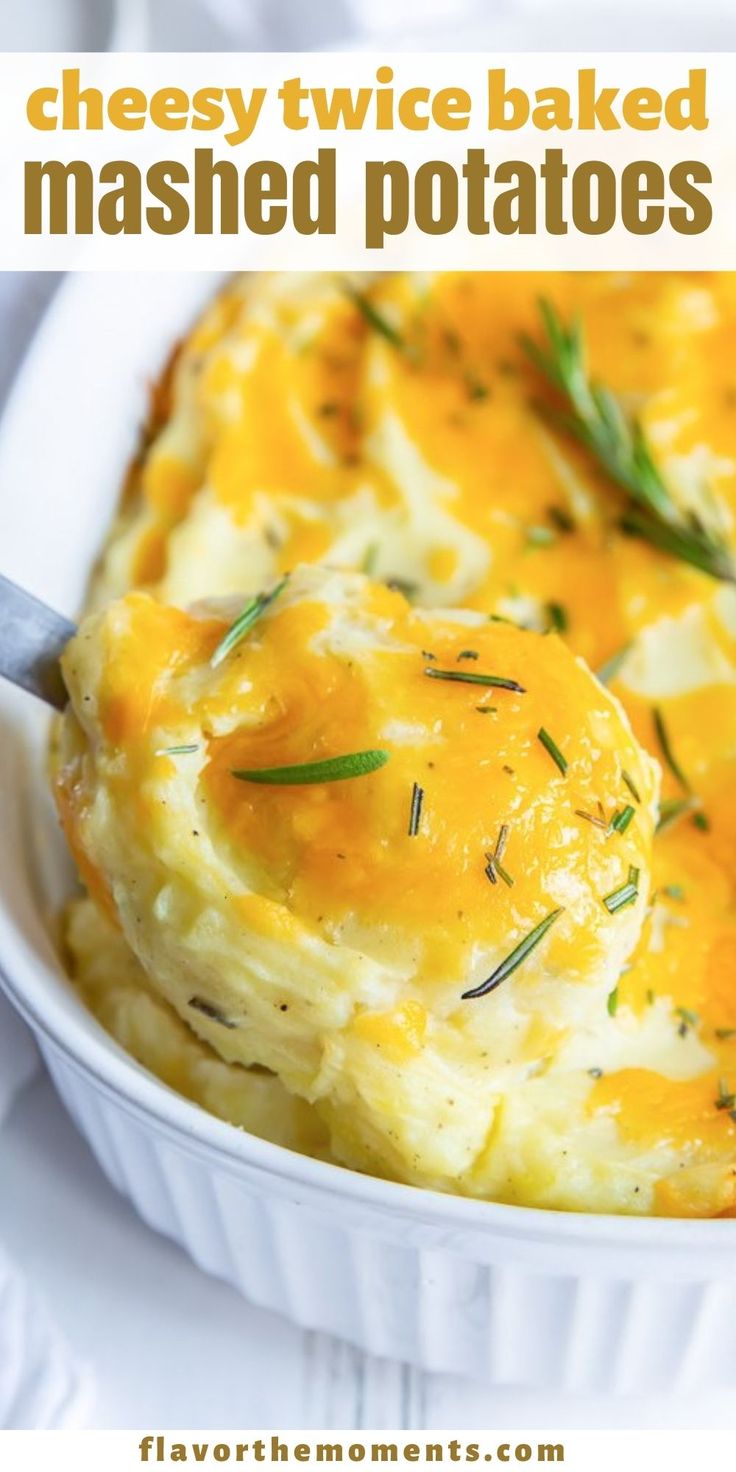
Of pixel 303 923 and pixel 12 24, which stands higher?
pixel 12 24

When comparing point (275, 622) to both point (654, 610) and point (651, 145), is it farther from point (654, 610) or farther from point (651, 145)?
point (651, 145)

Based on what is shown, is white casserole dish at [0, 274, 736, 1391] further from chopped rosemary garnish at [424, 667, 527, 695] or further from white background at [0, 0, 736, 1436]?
chopped rosemary garnish at [424, 667, 527, 695]

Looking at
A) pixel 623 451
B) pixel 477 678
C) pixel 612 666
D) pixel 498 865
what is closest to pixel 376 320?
pixel 623 451

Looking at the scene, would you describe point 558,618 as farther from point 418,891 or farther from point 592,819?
point 418,891

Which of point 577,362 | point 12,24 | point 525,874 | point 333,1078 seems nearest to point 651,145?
point 577,362

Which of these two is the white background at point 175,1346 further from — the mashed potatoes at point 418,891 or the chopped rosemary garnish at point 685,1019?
the chopped rosemary garnish at point 685,1019
